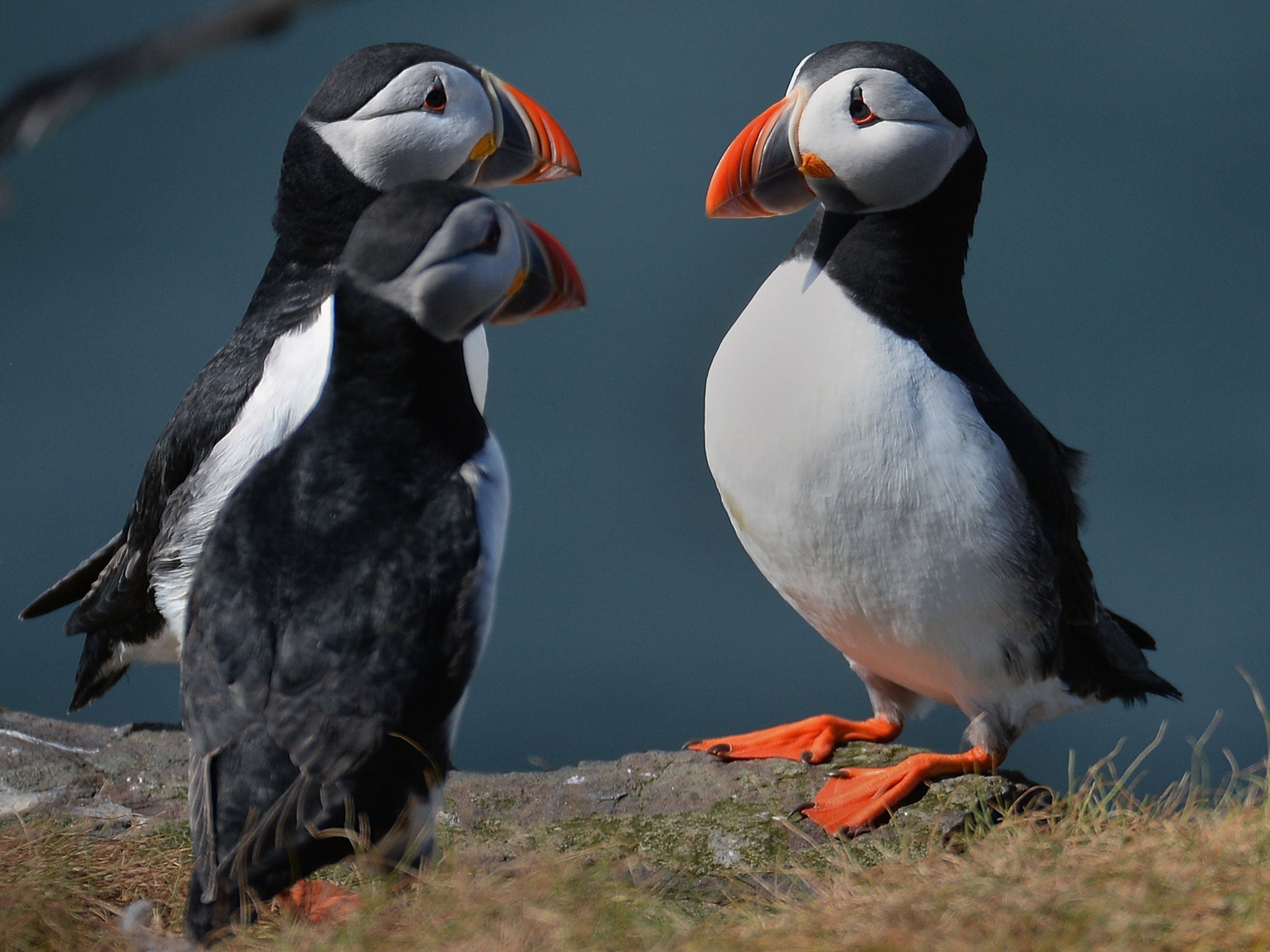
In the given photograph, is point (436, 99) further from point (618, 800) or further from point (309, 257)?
point (618, 800)

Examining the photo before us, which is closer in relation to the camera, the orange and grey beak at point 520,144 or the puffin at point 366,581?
the puffin at point 366,581

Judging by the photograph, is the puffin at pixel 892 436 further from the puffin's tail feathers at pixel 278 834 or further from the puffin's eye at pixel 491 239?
the puffin's tail feathers at pixel 278 834

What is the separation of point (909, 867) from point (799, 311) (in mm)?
1076

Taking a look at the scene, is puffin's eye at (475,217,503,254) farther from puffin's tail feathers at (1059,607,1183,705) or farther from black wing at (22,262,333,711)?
puffin's tail feathers at (1059,607,1183,705)

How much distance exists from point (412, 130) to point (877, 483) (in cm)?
113

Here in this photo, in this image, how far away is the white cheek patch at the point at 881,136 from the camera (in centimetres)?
265

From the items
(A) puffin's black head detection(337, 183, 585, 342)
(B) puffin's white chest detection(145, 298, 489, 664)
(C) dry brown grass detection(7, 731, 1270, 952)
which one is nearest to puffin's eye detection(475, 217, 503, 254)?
(A) puffin's black head detection(337, 183, 585, 342)

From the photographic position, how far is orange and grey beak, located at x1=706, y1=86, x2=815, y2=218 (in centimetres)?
273

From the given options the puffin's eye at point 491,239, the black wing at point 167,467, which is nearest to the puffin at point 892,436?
the puffin's eye at point 491,239

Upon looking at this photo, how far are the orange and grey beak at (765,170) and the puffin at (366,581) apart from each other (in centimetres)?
56

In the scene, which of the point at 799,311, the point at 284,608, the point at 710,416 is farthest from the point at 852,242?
the point at 284,608

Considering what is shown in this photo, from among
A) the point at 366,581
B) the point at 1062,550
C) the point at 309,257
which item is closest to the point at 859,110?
the point at 1062,550

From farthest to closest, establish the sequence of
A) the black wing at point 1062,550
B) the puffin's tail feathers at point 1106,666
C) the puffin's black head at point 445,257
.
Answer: the puffin's tail feathers at point 1106,666, the black wing at point 1062,550, the puffin's black head at point 445,257

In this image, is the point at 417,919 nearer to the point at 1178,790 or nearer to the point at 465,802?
the point at 465,802
